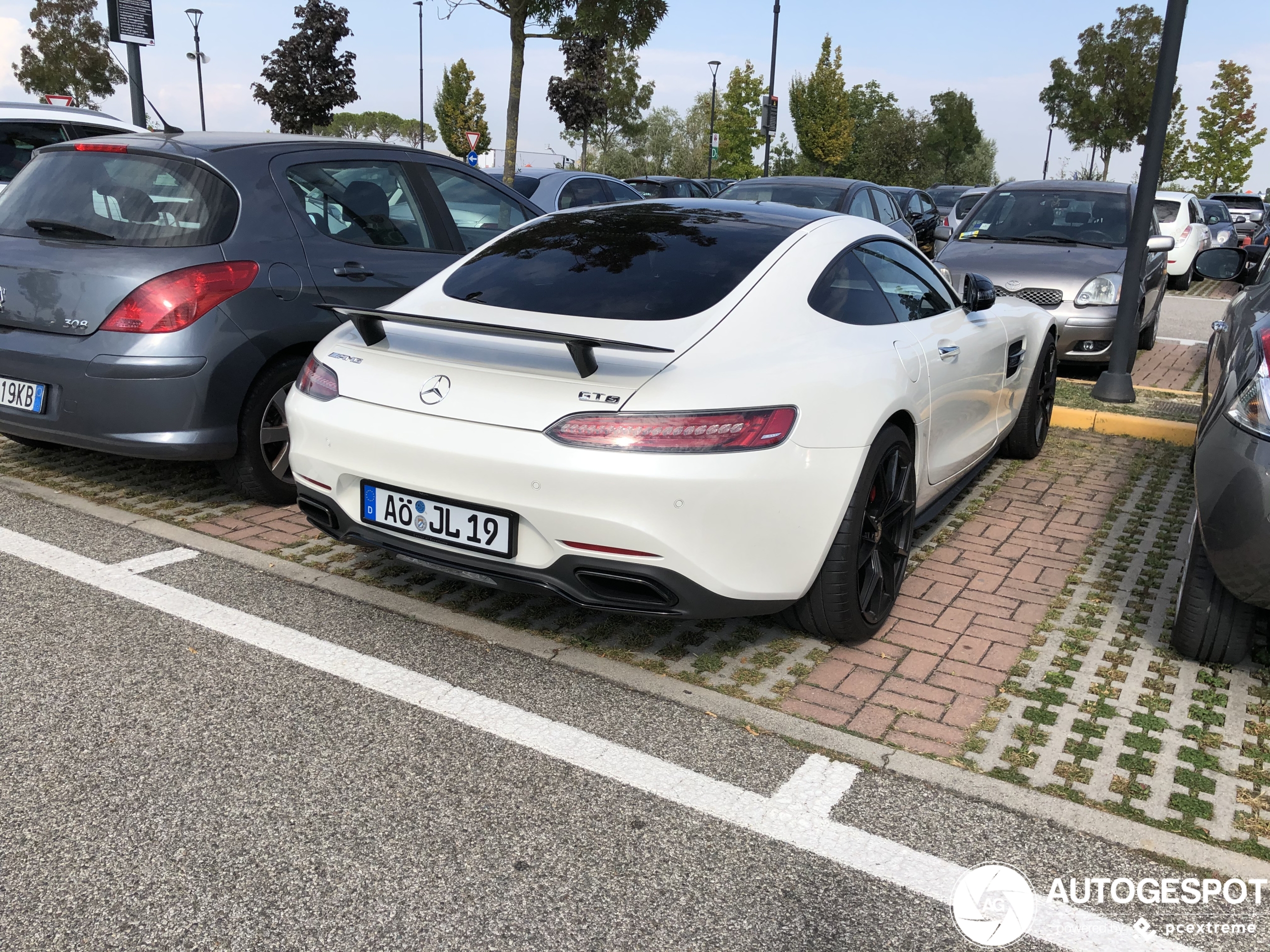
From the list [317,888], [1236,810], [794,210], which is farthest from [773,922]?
[794,210]

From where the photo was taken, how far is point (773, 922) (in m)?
2.38

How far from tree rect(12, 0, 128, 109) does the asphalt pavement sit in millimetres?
51516

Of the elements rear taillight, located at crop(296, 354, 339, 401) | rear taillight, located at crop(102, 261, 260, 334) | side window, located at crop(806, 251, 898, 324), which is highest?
side window, located at crop(806, 251, 898, 324)

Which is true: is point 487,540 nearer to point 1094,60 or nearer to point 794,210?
point 794,210

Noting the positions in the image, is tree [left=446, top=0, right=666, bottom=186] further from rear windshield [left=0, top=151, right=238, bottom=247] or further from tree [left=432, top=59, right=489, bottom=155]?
tree [left=432, top=59, right=489, bottom=155]

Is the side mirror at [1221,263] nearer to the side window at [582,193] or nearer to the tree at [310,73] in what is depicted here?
the side window at [582,193]

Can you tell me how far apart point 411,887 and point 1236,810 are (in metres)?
2.10

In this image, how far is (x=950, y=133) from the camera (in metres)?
66.6

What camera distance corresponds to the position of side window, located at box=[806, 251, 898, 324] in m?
3.79

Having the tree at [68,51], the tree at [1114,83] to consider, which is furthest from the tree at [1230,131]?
the tree at [68,51]

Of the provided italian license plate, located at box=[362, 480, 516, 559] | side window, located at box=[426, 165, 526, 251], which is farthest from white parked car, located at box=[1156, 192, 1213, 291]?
italian license plate, located at box=[362, 480, 516, 559]

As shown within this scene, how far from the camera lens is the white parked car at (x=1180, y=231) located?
1722 cm

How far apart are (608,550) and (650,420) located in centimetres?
40

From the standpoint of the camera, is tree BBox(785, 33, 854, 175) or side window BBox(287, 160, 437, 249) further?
tree BBox(785, 33, 854, 175)
